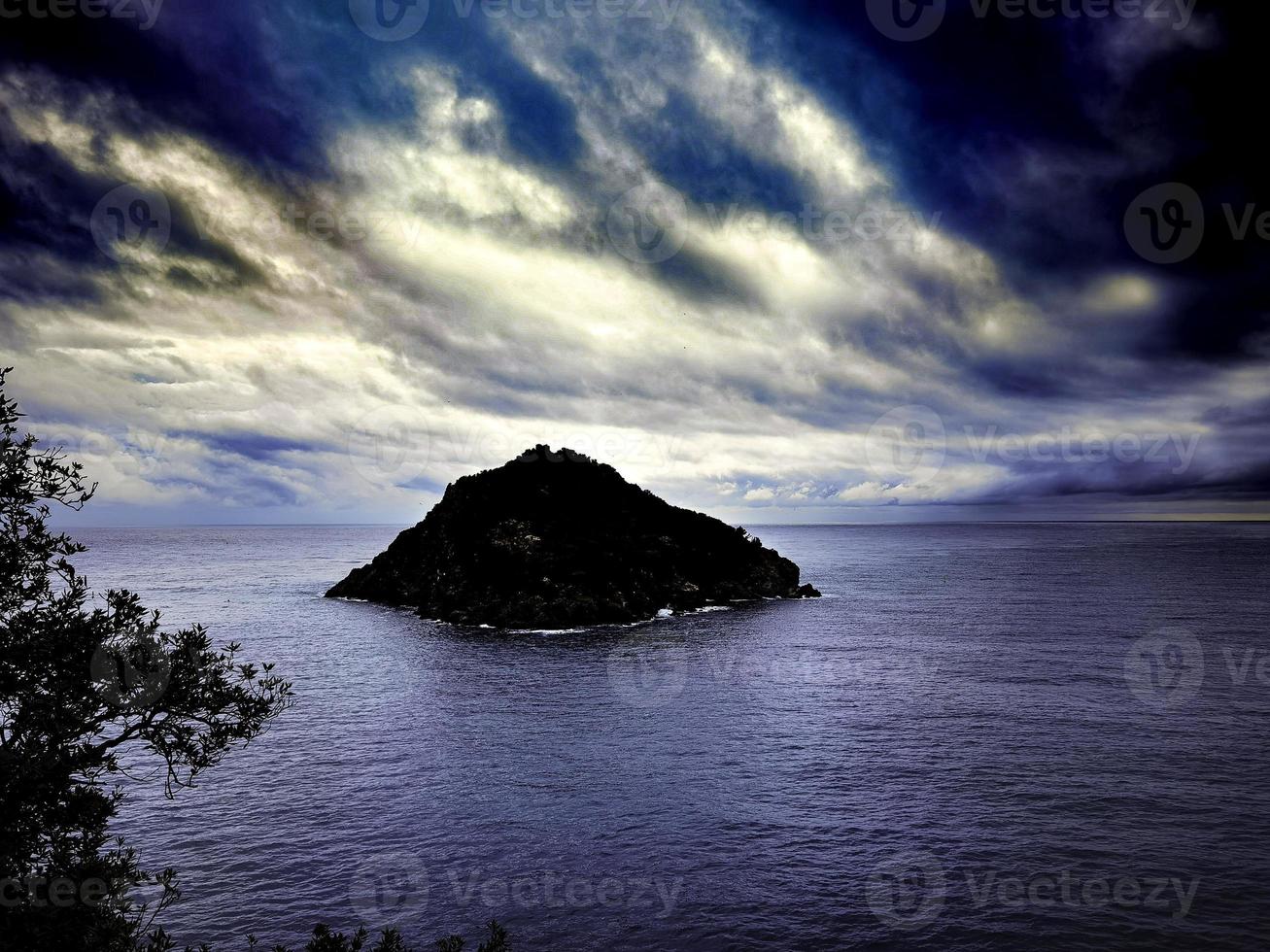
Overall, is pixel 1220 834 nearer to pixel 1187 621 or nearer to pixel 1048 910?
pixel 1048 910

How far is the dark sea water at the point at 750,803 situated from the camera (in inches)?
1068

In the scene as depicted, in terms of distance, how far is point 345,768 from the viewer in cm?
4384

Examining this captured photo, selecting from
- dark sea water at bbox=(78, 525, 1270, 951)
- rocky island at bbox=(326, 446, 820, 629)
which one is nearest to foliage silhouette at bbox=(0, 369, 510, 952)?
dark sea water at bbox=(78, 525, 1270, 951)

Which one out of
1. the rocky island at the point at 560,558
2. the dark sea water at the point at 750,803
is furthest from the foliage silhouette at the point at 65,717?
the rocky island at the point at 560,558

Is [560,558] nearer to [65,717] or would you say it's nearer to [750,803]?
[750,803]

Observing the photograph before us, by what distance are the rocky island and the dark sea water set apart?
25.5 m

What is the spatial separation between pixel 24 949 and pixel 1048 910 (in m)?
32.2

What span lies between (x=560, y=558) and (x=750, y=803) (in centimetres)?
7258

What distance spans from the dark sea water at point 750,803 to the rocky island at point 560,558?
83.6 feet

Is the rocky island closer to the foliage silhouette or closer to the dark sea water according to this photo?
the dark sea water

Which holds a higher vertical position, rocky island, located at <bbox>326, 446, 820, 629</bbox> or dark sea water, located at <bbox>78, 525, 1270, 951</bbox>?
rocky island, located at <bbox>326, 446, 820, 629</bbox>

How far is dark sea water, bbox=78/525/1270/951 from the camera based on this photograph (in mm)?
27125

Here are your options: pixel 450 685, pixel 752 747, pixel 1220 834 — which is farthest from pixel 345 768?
pixel 1220 834

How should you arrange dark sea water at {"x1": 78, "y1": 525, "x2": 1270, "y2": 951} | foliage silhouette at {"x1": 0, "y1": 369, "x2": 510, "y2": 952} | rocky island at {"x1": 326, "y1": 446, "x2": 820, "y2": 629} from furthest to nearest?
rocky island at {"x1": 326, "y1": 446, "x2": 820, "y2": 629}, dark sea water at {"x1": 78, "y1": 525, "x2": 1270, "y2": 951}, foliage silhouette at {"x1": 0, "y1": 369, "x2": 510, "y2": 952}
